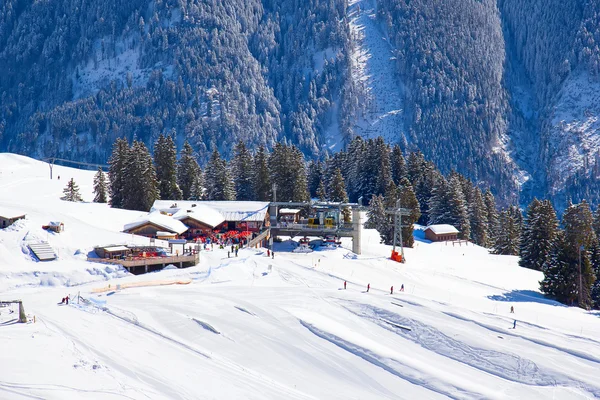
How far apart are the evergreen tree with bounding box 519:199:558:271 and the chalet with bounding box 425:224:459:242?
1313 cm

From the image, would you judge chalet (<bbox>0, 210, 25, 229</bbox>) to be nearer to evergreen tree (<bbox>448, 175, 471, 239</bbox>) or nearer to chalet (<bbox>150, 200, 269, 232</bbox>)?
chalet (<bbox>150, 200, 269, 232</bbox>)

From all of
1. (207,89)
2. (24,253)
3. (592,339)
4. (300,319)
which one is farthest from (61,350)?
(207,89)

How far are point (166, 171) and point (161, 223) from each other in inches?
1017

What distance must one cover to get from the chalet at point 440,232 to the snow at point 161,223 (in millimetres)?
31647

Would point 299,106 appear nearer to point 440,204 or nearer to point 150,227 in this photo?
→ point 440,204

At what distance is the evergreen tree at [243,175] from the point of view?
293 ft

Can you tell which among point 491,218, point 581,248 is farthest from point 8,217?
point 491,218

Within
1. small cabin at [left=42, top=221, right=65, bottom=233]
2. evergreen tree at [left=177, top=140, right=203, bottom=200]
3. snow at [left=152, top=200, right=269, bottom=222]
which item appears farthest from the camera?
evergreen tree at [left=177, top=140, right=203, bottom=200]

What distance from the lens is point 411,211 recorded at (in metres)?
76.3

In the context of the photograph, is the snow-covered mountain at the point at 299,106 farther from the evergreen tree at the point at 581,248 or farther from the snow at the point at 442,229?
the evergreen tree at the point at 581,248

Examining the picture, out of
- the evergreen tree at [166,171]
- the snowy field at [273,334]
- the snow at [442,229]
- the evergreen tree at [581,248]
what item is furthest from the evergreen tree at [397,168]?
the evergreen tree at [581,248]

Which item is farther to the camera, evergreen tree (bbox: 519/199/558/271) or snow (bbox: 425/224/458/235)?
snow (bbox: 425/224/458/235)

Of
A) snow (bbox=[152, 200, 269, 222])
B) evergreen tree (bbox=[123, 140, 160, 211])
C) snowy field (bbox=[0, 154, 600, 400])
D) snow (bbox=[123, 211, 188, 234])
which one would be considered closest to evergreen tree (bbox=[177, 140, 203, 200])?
evergreen tree (bbox=[123, 140, 160, 211])

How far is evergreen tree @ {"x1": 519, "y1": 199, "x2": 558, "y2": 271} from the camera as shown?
65.6 metres
